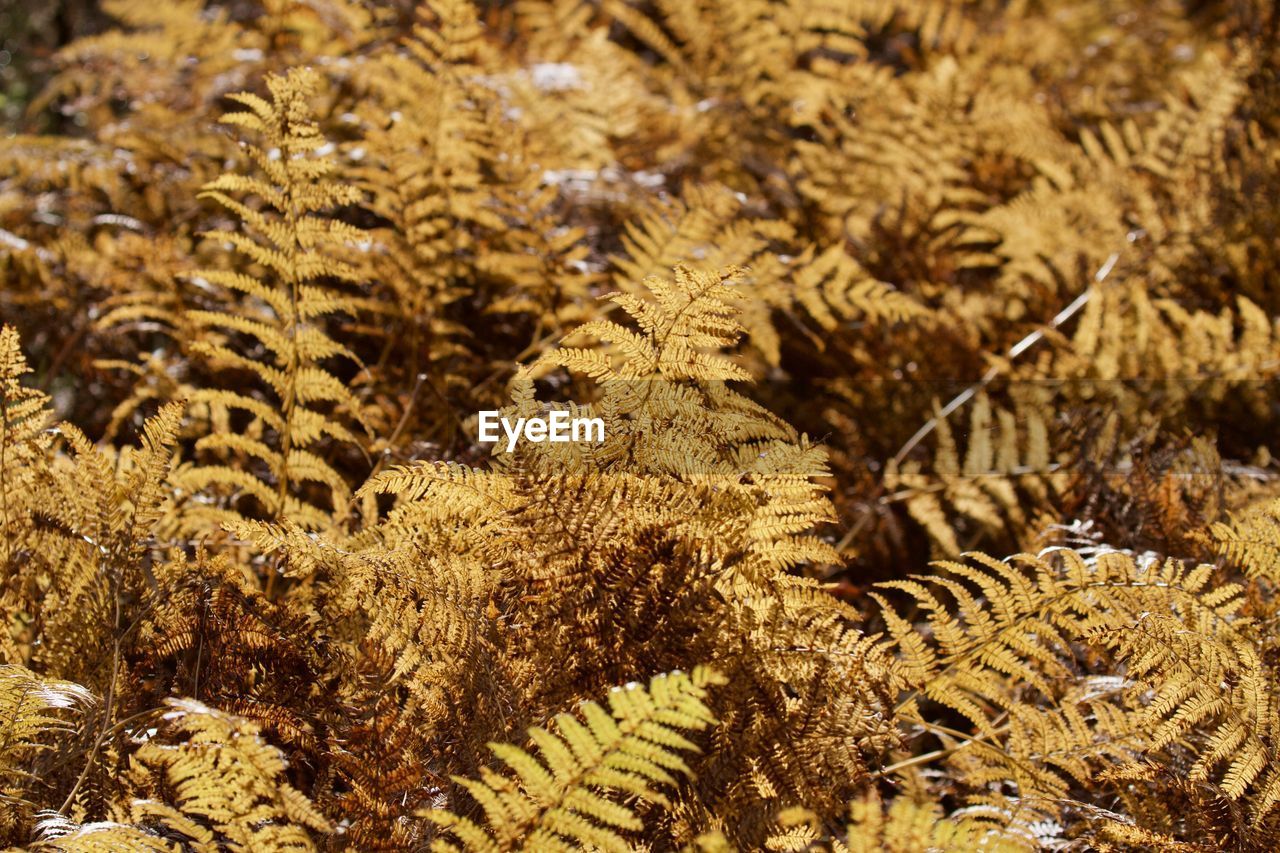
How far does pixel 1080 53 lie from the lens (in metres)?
3.88

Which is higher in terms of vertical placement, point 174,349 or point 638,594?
point 638,594

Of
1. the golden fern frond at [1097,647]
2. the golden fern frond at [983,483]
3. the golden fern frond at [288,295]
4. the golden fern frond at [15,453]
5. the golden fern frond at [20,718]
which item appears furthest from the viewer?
the golden fern frond at [983,483]

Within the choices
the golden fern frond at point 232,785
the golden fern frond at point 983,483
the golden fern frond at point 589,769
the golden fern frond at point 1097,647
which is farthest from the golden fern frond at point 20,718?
the golden fern frond at point 983,483

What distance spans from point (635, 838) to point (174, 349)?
5.73ft

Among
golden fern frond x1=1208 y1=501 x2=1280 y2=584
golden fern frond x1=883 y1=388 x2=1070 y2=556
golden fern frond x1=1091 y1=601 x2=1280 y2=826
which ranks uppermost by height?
golden fern frond x1=1208 y1=501 x2=1280 y2=584

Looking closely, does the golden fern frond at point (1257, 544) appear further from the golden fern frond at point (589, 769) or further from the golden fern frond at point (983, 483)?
the golden fern frond at point (589, 769)

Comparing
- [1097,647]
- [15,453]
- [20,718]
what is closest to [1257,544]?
[1097,647]

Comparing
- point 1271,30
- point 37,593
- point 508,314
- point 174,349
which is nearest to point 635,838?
point 37,593

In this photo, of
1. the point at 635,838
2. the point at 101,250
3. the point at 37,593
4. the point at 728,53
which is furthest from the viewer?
the point at 728,53

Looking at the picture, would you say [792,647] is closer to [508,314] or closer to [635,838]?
[635,838]

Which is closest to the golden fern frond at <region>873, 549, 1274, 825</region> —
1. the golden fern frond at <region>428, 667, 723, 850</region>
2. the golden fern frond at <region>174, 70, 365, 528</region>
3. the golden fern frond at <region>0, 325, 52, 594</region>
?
the golden fern frond at <region>428, 667, 723, 850</region>

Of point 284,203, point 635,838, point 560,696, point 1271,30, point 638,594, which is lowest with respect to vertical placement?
point 635,838

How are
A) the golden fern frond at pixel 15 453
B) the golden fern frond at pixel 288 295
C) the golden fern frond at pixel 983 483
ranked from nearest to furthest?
the golden fern frond at pixel 15 453, the golden fern frond at pixel 288 295, the golden fern frond at pixel 983 483

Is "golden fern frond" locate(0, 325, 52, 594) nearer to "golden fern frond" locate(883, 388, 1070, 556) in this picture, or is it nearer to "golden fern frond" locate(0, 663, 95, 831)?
"golden fern frond" locate(0, 663, 95, 831)
